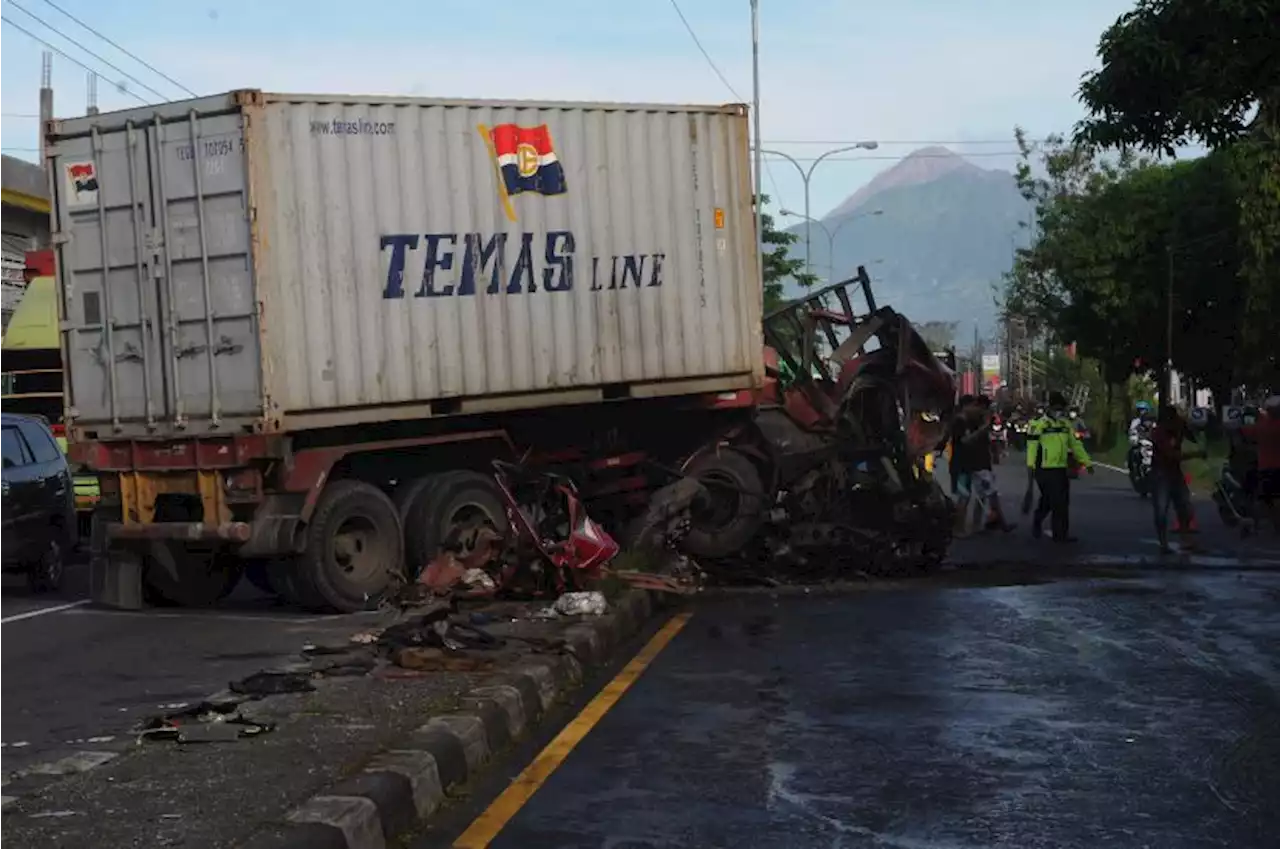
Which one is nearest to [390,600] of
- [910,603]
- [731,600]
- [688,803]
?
[731,600]

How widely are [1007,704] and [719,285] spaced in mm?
7897

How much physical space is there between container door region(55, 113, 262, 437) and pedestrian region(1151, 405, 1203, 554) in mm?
9905

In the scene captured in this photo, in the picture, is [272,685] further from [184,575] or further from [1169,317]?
[1169,317]

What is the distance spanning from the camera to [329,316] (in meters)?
12.7

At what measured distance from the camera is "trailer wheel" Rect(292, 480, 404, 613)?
42.1 feet

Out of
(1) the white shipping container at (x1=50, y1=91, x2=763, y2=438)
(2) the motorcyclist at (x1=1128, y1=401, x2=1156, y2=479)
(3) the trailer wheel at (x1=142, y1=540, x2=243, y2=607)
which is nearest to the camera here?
(1) the white shipping container at (x1=50, y1=91, x2=763, y2=438)

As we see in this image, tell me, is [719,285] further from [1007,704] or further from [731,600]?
[1007,704]

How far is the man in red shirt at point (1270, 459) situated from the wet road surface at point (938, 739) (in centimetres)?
807

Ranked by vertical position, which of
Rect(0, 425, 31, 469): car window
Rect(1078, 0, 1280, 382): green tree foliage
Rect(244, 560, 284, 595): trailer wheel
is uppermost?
Rect(1078, 0, 1280, 382): green tree foliage

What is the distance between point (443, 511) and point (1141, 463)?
1709 centimetres

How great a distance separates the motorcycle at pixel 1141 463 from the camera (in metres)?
27.2

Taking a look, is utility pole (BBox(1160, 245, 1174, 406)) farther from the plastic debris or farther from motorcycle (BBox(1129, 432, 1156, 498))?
the plastic debris

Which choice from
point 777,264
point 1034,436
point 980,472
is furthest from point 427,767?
point 777,264

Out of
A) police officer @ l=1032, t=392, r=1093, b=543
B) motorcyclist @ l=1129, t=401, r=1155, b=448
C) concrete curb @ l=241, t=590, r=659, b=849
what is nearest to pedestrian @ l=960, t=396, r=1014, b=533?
police officer @ l=1032, t=392, r=1093, b=543
